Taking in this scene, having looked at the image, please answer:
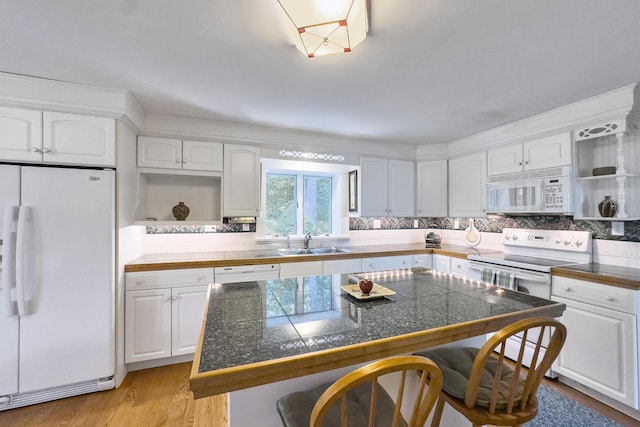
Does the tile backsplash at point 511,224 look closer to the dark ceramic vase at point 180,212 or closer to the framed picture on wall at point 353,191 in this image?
the framed picture on wall at point 353,191

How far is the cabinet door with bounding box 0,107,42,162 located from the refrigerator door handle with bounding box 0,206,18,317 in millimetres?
378

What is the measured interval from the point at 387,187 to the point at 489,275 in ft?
5.16

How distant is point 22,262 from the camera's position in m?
1.93

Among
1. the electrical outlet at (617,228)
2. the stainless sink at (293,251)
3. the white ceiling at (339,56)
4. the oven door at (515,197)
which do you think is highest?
the white ceiling at (339,56)

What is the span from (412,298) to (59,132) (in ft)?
8.82

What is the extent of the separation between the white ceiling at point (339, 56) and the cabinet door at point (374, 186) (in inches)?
42.3

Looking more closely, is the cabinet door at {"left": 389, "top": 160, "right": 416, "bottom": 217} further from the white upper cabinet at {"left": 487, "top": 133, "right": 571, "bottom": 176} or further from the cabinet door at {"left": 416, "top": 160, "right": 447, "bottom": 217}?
the white upper cabinet at {"left": 487, "top": 133, "right": 571, "bottom": 176}

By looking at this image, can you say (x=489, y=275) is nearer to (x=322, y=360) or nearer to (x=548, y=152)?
(x=548, y=152)

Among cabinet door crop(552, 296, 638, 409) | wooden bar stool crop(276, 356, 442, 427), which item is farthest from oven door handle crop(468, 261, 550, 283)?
wooden bar stool crop(276, 356, 442, 427)

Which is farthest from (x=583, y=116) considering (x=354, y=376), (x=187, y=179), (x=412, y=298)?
(x=187, y=179)

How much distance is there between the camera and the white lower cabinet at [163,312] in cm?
239

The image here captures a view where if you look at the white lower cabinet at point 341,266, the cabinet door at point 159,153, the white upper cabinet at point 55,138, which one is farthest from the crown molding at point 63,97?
the white lower cabinet at point 341,266

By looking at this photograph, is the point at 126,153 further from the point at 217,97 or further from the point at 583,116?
the point at 583,116

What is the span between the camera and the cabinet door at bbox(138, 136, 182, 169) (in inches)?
105
